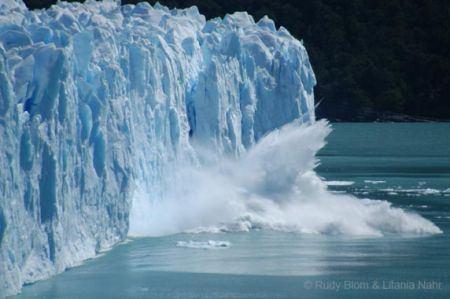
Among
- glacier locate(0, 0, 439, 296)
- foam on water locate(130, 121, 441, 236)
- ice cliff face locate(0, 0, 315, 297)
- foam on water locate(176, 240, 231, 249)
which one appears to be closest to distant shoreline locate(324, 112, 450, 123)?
glacier locate(0, 0, 439, 296)

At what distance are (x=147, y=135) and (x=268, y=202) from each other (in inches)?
162

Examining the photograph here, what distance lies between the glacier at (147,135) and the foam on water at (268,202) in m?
0.03

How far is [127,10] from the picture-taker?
108 feet

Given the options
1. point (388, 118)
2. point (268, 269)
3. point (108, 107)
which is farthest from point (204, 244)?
point (388, 118)

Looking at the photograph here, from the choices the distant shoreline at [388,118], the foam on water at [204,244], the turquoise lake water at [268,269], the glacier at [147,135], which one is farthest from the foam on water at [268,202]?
the distant shoreline at [388,118]

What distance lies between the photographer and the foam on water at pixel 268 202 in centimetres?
2580

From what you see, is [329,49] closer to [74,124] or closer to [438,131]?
[438,131]

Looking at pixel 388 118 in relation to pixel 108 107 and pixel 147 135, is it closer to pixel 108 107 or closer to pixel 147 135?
pixel 147 135

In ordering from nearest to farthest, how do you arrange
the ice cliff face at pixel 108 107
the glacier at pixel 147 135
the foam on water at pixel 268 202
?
the ice cliff face at pixel 108 107, the glacier at pixel 147 135, the foam on water at pixel 268 202

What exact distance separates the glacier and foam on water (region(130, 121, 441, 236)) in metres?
0.03

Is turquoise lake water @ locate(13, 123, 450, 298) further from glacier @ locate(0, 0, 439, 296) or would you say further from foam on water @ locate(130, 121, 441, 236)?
foam on water @ locate(130, 121, 441, 236)

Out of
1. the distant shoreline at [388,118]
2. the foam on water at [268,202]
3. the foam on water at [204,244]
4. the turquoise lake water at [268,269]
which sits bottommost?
the turquoise lake water at [268,269]

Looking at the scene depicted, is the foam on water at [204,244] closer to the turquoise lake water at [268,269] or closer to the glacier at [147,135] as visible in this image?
the turquoise lake water at [268,269]

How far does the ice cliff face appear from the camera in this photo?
690 inches
